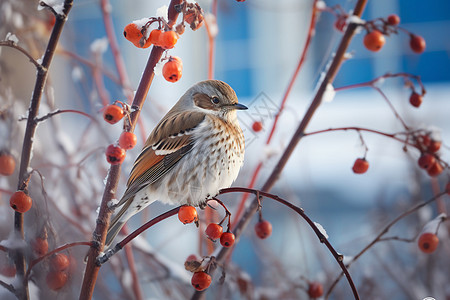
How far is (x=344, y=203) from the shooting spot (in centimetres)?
335

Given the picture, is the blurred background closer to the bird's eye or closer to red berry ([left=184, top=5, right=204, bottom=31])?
the bird's eye

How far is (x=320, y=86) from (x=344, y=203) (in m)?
2.73

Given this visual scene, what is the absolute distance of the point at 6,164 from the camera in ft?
1.95

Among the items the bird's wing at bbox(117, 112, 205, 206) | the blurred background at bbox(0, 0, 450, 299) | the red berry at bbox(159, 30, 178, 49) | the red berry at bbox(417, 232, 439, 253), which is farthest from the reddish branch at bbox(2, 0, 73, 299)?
the red berry at bbox(417, 232, 439, 253)

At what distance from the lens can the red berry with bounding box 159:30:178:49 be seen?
0.51 metres

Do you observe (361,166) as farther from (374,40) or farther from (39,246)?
(39,246)

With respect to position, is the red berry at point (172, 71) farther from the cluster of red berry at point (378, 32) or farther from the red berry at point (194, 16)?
the cluster of red berry at point (378, 32)

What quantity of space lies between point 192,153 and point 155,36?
284 mm

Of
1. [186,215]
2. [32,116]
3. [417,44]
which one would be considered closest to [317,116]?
[417,44]

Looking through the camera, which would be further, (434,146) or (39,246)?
(434,146)

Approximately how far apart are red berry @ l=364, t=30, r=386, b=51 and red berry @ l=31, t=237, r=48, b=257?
19.9 inches

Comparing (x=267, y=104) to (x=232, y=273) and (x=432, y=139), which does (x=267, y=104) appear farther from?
(x=232, y=273)

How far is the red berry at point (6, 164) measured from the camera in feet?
1.95

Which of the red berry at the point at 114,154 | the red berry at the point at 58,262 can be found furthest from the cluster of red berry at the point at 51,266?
the red berry at the point at 114,154
